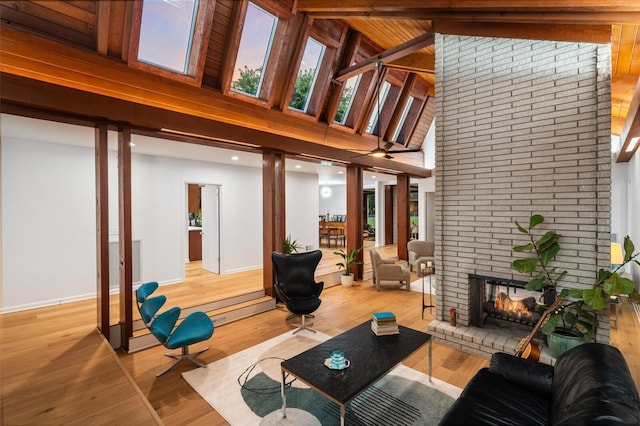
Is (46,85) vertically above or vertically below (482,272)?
above

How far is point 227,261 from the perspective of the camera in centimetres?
665

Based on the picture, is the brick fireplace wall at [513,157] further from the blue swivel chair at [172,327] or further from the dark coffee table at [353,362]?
the blue swivel chair at [172,327]

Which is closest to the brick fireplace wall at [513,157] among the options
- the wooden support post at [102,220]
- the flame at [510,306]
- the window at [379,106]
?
the flame at [510,306]

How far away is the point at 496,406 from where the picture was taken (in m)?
1.88

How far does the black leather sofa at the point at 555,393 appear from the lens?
149cm

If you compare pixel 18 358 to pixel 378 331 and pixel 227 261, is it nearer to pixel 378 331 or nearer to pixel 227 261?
pixel 378 331

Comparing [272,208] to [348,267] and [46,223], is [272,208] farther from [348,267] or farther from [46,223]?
[46,223]

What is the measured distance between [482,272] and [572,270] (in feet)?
2.73

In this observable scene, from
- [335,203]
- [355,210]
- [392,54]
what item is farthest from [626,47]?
[335,203]

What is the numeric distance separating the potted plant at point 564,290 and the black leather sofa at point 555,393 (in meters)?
0.87

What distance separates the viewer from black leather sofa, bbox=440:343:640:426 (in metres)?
1.49

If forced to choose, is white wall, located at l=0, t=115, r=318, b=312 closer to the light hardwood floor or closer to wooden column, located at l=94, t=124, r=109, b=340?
the light hardwood floor

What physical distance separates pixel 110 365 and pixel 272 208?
2.92m

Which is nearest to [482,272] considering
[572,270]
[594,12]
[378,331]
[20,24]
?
[572,270]
